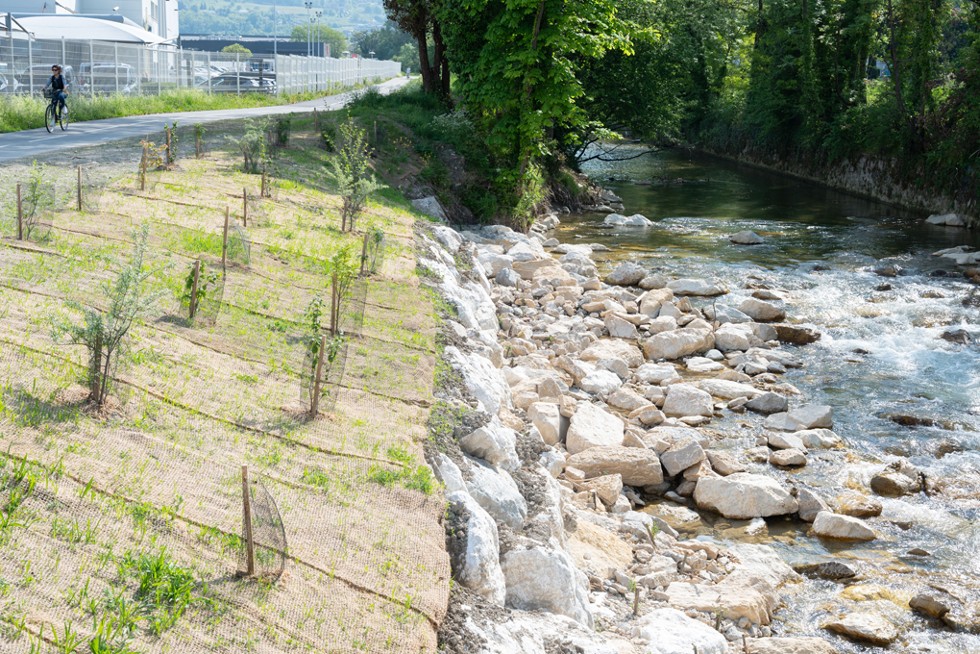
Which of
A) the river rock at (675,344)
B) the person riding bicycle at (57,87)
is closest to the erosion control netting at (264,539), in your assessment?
the river rock at (675,344)

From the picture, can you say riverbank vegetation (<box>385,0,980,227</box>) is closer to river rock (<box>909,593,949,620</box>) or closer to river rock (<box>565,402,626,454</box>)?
river rock (<box>565,402,626,454</box>)

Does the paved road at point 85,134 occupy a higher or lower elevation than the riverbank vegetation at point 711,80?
lower

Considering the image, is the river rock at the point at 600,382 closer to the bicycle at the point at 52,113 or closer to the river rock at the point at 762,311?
the river rock at the point at 762,311

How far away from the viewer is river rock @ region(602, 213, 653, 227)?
89.9 ft

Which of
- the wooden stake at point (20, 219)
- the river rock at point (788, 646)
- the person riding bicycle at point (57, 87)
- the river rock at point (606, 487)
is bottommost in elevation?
the river rock at point (788, 646)

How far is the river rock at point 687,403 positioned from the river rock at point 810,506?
2744mm

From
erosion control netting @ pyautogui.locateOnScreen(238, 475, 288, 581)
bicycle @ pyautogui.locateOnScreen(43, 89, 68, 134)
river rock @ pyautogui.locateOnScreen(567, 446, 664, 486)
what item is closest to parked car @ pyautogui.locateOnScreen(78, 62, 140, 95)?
bicycle @ pyautogui.locateOnScreen(43, 89, 68, 134)

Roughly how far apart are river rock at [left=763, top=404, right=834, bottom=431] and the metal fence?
2431cm

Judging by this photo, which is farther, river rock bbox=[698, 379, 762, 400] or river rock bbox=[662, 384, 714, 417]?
river rock bbox=[698, 379, 762, 400]

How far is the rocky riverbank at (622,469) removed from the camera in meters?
6.70

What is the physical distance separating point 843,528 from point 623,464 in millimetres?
2272

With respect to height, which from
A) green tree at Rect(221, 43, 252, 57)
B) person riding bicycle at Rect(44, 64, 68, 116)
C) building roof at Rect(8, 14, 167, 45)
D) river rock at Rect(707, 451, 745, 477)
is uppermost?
green tree at Rect(221, 43, 252, 57)

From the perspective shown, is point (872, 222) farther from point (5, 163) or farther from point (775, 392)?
point (5, 163)

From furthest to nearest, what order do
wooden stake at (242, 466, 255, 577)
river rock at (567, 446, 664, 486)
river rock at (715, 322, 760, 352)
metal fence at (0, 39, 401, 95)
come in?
1. metal fence at (0, 39, 401, 95)
2. river rock at (715, 322, 760, 352)
3. river rock at (567, 446, 664, 486)
4. wooden stake at (242, 466, 255, 577)
